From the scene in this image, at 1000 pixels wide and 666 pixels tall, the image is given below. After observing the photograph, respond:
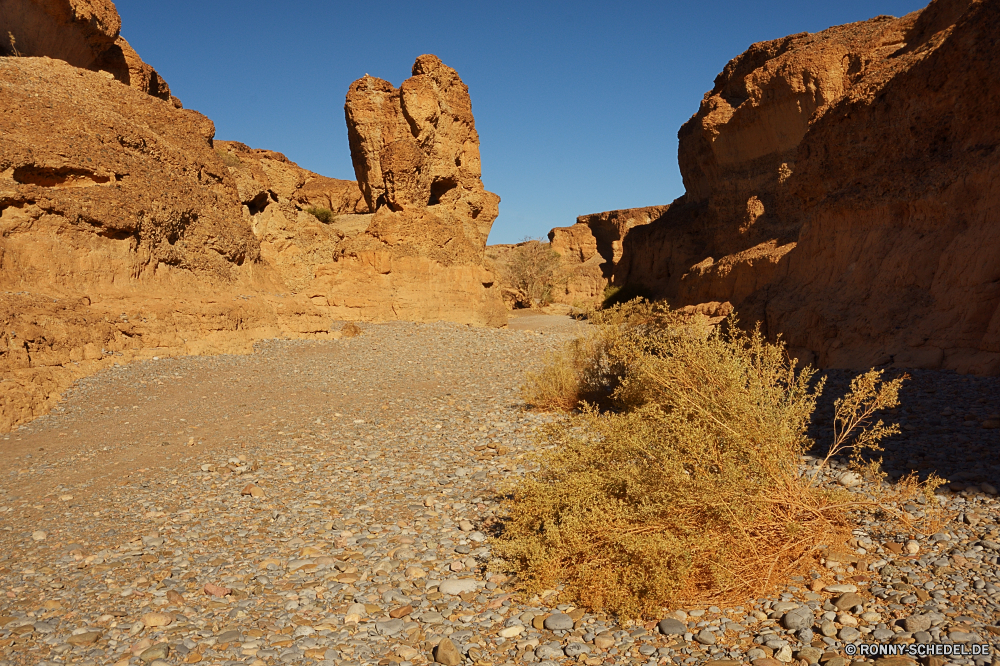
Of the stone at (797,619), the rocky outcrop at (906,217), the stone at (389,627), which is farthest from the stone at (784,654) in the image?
the rocky outcrop at (906,217)

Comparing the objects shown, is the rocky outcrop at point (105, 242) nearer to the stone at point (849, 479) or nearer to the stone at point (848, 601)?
the stone at point (848, 601)

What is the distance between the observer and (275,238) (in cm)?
2047

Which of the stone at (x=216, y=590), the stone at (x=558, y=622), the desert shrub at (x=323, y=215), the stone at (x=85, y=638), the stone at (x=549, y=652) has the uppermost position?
the desert shrub at (x=323, y=215)

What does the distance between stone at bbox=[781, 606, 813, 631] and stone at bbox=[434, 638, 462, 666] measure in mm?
1713

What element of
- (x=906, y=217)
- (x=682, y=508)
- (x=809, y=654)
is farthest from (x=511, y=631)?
(x=906, y=217)

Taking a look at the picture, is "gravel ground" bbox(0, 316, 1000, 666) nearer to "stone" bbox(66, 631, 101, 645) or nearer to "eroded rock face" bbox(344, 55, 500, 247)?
"stone" bbox(66, 631, 101, 645)

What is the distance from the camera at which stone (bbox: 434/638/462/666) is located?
124 inches

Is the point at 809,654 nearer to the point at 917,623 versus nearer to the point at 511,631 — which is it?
the point at 917,623

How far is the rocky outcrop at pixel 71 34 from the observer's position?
14102mm

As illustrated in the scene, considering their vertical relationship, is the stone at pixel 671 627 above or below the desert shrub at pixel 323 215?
below

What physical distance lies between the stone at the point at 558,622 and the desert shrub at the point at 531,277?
38784 mm

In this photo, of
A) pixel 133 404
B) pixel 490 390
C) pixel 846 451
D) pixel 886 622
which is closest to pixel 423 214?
pixel 490 390

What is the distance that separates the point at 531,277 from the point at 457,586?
40.1 meters

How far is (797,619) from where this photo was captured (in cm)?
314
